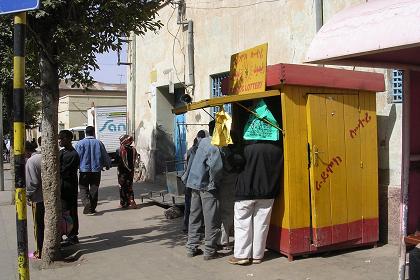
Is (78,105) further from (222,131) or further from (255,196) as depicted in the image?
(255,196)

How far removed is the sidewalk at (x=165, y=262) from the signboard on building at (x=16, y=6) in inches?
131

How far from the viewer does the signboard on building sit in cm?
379

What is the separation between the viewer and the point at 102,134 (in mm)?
24172

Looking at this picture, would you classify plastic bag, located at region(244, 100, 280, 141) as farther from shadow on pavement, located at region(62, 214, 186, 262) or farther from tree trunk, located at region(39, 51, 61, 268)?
tree trunk, located at region(39, 51, 61, 268)

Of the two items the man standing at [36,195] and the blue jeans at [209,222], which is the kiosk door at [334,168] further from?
the man standing at [36,195]

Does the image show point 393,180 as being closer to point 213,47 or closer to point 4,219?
point 213,47

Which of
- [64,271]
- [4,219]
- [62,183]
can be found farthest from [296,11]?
[4,219]

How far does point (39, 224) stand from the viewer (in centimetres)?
695

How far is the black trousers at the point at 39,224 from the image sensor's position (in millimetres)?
6914

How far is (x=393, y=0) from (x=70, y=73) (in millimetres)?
5090

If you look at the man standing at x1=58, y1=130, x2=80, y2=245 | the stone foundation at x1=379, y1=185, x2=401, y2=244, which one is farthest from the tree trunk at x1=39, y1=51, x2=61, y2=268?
the stone foundation at x1=379, y1=185, x2=401, y2=244

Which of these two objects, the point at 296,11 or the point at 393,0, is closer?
the point at 393,0

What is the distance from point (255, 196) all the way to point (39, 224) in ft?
10.1

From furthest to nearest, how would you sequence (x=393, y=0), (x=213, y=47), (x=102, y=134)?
1. (x=102, y=134)
2. (x=213, y=47)
3. (x=393, y=0)
